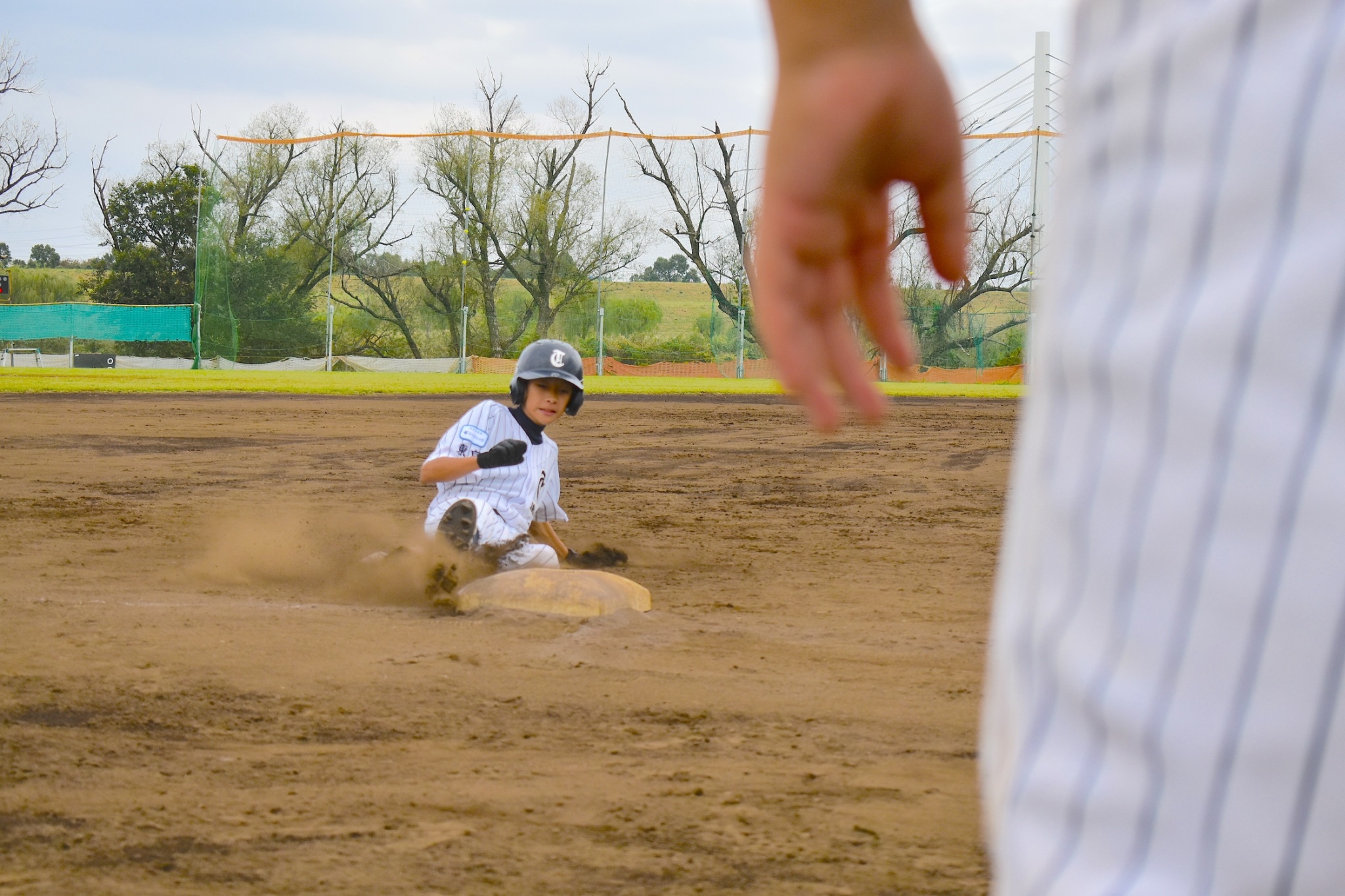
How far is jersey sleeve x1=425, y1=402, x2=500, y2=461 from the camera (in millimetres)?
4727

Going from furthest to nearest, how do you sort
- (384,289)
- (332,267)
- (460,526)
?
(384,289) → (332,267) → (460,526)

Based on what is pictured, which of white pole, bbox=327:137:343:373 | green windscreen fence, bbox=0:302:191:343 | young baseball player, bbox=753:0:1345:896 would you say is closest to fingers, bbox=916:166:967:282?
young baseball player, bbox=753:0:1345:896

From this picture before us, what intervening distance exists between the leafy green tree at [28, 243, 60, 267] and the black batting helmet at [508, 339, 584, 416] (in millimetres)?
52589


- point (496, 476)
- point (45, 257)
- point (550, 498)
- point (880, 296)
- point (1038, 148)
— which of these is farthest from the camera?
point (45, 257)

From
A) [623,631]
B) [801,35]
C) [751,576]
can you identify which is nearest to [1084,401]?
[801,35]

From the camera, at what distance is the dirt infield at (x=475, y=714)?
6.27 ft

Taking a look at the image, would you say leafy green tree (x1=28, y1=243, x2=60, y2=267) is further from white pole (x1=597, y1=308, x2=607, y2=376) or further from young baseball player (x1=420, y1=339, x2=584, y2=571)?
young baseball player (x1=420, y1=339, x2=584, y2=571)

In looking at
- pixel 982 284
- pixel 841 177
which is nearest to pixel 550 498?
pixel 841 177

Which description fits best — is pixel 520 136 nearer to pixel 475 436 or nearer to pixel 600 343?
pixel 600 343

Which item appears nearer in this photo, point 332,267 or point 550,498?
point 550,498

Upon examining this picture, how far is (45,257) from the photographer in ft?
171

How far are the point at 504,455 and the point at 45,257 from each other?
182 feet

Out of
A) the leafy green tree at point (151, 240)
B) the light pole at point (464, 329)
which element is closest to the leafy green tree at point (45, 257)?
the leafy green tree at point (151, 240)

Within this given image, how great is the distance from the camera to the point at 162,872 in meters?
1.84
